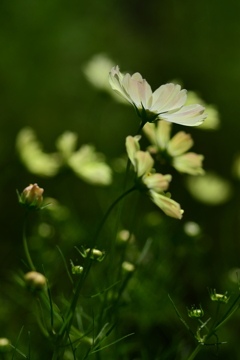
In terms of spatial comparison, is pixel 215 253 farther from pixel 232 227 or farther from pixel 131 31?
pixel 131 31

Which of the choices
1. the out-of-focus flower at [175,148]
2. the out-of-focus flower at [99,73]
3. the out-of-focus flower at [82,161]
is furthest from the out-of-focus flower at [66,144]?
the out-of-focus flower at [99,73]

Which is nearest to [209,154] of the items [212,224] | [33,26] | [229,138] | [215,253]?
[229,138]

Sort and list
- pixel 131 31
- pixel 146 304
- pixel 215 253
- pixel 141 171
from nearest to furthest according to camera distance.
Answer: pixel 141 171
pixel 146 304
pixel 215 253
pixel 131 31

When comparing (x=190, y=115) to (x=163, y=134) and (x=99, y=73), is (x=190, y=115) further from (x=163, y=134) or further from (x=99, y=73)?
(x=99, y=73)

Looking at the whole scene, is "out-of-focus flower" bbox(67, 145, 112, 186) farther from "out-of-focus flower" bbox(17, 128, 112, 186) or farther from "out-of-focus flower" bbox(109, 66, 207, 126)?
"out-of-focus flower" bbox(109, 66, 207, 126)

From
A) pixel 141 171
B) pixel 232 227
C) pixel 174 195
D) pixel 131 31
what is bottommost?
pixel 232 227

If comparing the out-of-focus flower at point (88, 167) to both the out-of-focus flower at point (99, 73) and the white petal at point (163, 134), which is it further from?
the out-of-focus flower at point (99, 73)

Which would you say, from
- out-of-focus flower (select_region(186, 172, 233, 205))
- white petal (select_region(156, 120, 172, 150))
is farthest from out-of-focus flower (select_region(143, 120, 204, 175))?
out-of-focus flower (select_region(186, 172, 233, 205))
